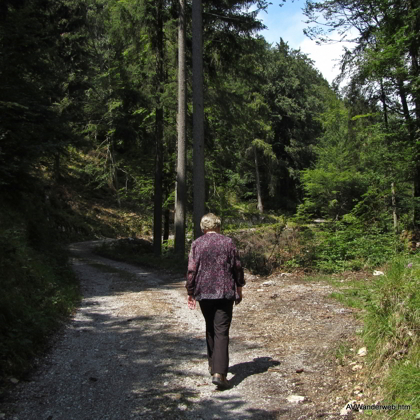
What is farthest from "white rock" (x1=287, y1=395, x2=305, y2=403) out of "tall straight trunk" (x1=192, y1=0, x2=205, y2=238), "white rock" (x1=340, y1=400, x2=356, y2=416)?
"tall straight trunk" (x1=192, y1=0, x2=205, y2=238)

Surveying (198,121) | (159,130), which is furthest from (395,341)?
(159,130)

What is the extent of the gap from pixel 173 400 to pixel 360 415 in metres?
1.72

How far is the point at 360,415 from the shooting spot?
11.4 ft

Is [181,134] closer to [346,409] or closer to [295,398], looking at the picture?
[295,398]

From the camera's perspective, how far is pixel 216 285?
4.59 meters

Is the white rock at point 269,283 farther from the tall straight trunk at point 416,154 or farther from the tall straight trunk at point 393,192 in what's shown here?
the tall straight trunk at point 416,154

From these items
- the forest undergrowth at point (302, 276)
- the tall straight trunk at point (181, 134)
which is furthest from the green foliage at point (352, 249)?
the tall straight trunk at point (181, 134)

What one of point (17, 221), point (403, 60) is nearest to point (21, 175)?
point (17, 221)

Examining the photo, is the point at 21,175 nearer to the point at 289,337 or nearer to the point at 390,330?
the point at 289,337

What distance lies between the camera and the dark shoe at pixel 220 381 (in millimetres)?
4316

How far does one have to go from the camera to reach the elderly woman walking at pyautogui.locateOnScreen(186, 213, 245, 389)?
4555mm

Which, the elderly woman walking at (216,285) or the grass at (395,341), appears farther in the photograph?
the elderly woman walking at (216,285)

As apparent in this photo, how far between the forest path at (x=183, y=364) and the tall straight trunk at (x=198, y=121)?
529cm

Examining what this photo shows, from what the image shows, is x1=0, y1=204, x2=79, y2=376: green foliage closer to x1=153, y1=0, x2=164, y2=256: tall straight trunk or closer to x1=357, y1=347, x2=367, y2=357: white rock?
x1=357, y1=347, x2=367, y2=357: white rock
